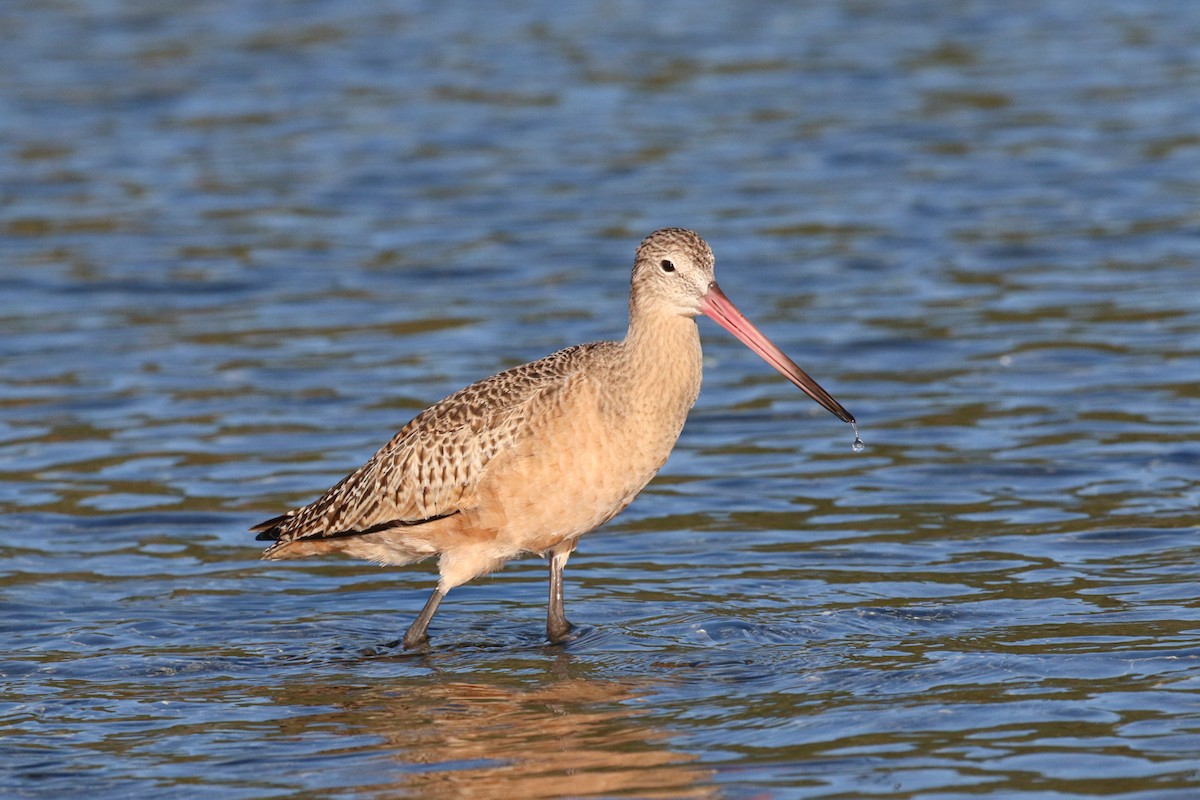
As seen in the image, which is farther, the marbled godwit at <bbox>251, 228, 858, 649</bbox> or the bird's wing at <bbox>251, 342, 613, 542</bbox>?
the bird's wing at <bbox>251, 342, 613, 542</bbox>

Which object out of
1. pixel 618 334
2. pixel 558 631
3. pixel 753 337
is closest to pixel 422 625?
pixel 558 631

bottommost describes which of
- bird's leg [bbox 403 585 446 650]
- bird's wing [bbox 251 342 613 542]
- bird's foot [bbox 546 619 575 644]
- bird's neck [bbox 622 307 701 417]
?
bird's foot [bbox 546 619 575 644]

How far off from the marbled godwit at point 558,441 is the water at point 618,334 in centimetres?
47

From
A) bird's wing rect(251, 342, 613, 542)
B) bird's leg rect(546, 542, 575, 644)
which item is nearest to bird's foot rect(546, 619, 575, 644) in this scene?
bird's leg rect(546, 542, 575, 644)

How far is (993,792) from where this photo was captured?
6273 millimetres

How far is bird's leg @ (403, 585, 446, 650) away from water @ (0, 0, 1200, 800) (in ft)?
0.32

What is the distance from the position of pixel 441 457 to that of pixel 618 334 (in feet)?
15.0

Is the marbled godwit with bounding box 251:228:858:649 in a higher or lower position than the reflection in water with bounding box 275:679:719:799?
higher

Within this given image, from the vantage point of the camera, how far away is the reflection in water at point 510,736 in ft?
21.8

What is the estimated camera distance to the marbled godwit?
8109 mm

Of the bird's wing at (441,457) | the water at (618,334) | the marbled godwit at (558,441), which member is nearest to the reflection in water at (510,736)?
the water at (618,334)

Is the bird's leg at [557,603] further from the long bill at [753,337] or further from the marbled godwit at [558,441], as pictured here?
the long bill at [753,337]

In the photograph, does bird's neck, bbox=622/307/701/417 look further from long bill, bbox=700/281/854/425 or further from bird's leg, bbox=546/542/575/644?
bird's leg, bbox=546/542/575/644

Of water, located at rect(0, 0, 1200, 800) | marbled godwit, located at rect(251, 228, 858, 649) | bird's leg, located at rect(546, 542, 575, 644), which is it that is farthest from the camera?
bird's leg, located at rect(546, 542, 575, 644)
